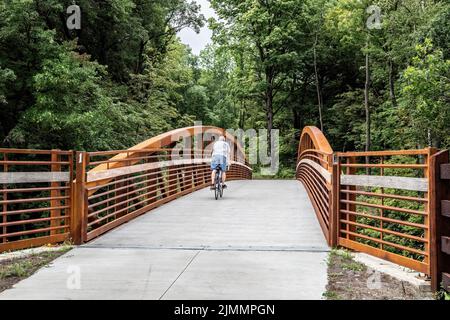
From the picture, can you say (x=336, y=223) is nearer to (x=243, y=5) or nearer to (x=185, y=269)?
(x=185, y=269)

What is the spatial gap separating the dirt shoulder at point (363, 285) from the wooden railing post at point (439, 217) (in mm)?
243

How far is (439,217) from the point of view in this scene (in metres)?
4.29

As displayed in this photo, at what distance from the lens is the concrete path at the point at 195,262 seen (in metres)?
4.39

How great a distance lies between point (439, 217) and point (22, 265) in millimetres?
4285

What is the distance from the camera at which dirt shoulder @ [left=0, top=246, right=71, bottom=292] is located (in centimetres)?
478

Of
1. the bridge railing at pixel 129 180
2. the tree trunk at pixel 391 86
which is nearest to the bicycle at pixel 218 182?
the bridge railing at pixel 129 180

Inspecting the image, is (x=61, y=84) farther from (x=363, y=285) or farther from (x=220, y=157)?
(x=363, y=285)

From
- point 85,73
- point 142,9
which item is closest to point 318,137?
point 85,73

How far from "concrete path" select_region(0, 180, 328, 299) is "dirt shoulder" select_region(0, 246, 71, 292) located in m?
0.11

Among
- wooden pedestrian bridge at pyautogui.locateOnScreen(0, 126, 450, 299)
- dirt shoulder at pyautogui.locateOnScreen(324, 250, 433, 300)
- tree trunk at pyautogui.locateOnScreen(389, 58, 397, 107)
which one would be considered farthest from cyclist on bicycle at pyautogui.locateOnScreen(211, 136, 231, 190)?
tree trunk at pyautogui.locateOnScreen(389, 58, 397, 107)

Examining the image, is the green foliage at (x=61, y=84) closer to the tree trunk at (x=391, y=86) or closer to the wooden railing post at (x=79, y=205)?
the wooden railing post at (x=79, y=205)

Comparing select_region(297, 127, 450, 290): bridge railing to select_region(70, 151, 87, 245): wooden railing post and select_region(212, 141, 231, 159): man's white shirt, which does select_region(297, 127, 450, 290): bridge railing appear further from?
select_region(212, 141, 231, 159): man's white shirt

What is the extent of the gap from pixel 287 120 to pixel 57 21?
2370 centimetres

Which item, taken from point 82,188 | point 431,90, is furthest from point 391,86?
point 82,188
